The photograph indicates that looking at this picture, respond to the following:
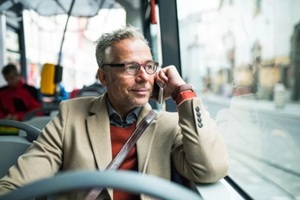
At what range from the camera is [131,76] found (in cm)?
147

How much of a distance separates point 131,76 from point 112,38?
191 millimetres

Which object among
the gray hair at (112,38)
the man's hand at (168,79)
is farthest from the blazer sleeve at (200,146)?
the gray hair at (112,38)

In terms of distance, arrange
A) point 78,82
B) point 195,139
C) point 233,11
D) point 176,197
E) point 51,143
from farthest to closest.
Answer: point 78,82, point 233,11, point 51,143, point 195,139, point 176,197

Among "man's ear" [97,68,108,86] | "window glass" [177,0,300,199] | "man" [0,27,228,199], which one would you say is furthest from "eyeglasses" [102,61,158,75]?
"window glass" [177,0,300,199]

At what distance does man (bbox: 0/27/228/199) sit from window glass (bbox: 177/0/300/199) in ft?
0.90

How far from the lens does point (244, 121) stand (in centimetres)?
186

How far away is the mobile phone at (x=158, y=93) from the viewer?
152cm

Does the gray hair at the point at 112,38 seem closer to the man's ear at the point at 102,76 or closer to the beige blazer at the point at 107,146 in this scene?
the man's ear at the point at 102,76

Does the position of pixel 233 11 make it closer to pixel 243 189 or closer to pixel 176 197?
pixel 243 189

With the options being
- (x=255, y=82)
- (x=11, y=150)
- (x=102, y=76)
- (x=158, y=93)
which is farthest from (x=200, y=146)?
(x=11, y=150)

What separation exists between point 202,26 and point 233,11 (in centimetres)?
58

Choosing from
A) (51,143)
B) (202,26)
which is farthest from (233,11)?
(51,143)

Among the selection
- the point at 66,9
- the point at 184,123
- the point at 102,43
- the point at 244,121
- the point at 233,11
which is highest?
the point at 66,9

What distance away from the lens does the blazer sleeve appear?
1.27 m
